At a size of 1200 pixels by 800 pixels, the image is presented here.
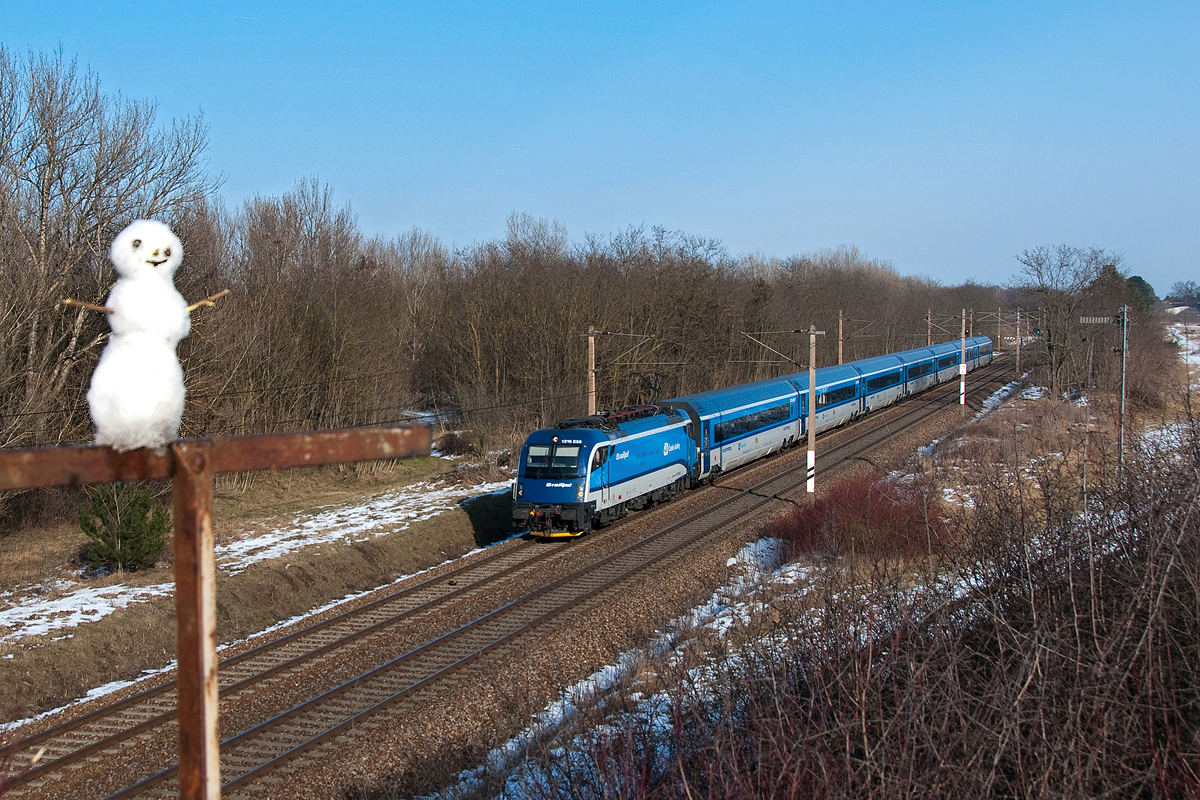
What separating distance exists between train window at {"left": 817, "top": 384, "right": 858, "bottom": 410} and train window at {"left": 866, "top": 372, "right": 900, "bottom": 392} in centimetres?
244

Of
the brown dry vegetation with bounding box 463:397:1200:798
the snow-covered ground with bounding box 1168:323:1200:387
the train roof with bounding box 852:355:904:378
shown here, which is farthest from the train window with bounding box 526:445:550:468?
the train roof with bounding box 852:355:904:378

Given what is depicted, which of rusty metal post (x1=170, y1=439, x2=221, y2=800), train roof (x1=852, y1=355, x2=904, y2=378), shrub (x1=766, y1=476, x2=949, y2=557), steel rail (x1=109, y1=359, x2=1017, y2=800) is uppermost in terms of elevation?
rusty metal post (x1=170, y1=439, x2=221, y2=800)

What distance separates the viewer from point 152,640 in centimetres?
1314

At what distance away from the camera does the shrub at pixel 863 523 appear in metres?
14.8

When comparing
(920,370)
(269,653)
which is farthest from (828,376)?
(269,653)

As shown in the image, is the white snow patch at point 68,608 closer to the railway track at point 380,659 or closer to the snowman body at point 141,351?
the railway track at point 380,659

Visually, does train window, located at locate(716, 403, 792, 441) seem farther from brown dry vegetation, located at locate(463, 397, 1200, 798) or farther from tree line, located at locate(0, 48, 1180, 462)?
brown dry vegetation, located at locate(463, 397, 1200, 798)

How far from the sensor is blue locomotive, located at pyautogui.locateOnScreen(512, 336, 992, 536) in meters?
18.5

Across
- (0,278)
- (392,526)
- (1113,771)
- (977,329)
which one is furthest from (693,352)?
(977,329)

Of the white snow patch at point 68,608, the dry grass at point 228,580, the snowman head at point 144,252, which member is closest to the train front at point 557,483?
the dry grass at point 228,580

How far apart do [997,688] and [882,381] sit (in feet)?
121

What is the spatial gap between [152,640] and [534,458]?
8.64 meters

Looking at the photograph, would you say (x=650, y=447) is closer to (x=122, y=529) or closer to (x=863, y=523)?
(x=863, y=523)

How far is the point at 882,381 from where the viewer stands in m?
39.5
